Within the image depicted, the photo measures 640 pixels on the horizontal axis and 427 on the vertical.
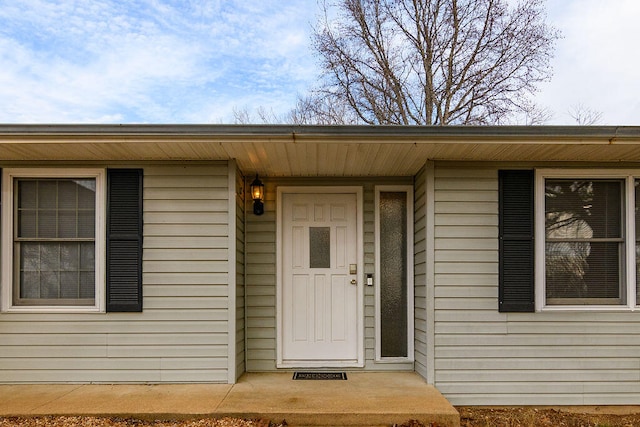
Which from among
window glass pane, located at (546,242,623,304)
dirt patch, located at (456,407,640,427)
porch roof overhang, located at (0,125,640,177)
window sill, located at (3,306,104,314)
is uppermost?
porch roof overhang, located at (0,125,640,177)

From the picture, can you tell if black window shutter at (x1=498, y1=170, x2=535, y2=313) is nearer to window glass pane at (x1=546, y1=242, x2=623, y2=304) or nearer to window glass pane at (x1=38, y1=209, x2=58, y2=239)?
window glass pane at (x1=546, y1=242, x2=623, y2=304)

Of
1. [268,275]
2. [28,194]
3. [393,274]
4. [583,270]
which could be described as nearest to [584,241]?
[583,270]

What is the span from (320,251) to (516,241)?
180 centimetres

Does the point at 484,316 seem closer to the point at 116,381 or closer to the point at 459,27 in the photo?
the point at 116,381

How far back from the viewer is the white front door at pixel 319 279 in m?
4.41

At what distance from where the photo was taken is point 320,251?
4.49m

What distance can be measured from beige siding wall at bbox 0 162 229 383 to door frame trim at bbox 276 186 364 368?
2.32 feet

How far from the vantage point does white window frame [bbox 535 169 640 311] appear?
3.76 m

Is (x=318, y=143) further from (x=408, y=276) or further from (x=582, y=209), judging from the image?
(x=582, y=209)

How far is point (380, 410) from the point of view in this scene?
3217 mm

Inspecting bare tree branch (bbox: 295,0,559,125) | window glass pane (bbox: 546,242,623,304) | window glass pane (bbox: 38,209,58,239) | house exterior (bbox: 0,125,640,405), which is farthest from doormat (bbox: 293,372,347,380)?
bare tree branch (bbox: 295,0,559,125)

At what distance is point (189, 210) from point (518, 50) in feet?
29.4

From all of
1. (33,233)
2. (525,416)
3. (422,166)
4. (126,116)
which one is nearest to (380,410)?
(525,416)

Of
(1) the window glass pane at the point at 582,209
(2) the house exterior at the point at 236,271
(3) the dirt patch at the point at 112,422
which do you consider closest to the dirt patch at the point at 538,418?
(2) the house exterior at the point at 236,271
